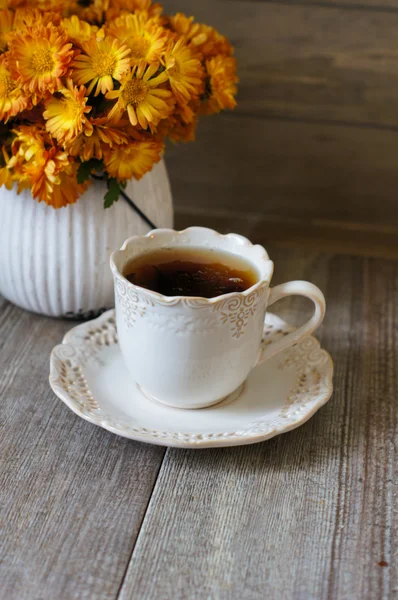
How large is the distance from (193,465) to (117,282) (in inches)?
6.8

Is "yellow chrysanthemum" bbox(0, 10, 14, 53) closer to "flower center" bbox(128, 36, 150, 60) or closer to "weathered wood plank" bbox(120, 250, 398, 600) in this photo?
"flower center" bbox(128, 36, 150, 60)

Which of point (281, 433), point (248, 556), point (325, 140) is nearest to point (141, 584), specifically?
point (248, 556)

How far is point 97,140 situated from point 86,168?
0.04m

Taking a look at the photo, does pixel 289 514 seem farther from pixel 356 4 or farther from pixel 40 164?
pixel 356 4

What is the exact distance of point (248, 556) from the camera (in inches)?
20.1

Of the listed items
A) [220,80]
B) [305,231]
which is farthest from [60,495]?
[305,231]

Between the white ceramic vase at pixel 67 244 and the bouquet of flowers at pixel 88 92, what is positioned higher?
the bouquet of flowers at pixel 88 92

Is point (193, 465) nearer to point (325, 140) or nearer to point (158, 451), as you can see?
point (158, 451)

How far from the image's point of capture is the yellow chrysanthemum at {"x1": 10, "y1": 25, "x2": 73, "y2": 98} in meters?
0.62

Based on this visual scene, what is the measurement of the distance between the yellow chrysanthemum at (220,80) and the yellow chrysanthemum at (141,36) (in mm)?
71

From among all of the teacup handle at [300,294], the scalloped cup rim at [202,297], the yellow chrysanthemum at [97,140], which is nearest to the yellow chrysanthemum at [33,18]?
the yellow chrysanthemum at [97,140]

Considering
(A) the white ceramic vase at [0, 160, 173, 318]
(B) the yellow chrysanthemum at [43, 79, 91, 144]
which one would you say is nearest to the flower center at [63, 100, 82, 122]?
(B) the yellow chrysanthemum at [43, 79, 91, 144]

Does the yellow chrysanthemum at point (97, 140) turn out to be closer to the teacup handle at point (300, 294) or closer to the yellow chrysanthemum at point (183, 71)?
the yellow chrysanthemum at point (183, 71)

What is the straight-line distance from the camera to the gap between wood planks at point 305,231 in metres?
1.04
